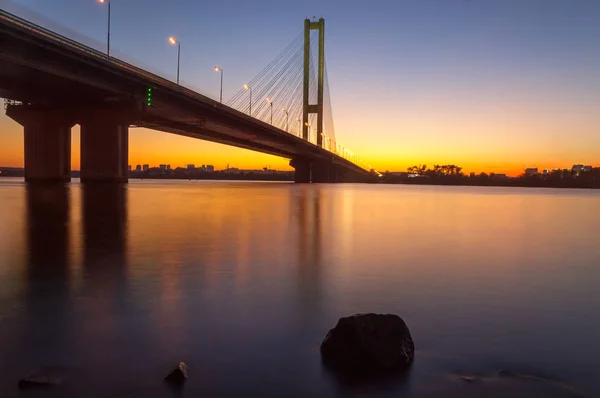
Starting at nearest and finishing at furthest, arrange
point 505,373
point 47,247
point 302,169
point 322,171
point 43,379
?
1. point 43,379
2. point 505,373
3. point 47,247
4. point 302,169
5. point 322,171

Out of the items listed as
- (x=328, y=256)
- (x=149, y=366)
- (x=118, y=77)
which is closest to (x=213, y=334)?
(x=149, y=366)

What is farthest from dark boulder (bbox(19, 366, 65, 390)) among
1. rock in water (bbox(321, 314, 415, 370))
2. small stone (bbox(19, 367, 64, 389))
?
rock in water (bbox(321, 314, 415, 370))

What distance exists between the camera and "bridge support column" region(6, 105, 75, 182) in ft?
201

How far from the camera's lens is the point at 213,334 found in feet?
16.6

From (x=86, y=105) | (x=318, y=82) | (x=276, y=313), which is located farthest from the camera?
(x=318, y=82)

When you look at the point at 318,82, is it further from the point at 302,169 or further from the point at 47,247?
the point at 47,247

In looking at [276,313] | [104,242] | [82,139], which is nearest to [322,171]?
[82,139]

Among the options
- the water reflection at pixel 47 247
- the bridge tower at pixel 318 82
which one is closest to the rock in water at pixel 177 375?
the water reflection at pixel 47 247

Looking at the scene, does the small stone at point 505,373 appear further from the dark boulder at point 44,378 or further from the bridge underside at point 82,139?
the bridge underside at point 82,139

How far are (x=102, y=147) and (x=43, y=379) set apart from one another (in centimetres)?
5748

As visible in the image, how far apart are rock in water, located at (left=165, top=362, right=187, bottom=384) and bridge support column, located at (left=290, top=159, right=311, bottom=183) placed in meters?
124

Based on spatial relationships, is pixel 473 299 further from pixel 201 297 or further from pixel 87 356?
pixel 87 356

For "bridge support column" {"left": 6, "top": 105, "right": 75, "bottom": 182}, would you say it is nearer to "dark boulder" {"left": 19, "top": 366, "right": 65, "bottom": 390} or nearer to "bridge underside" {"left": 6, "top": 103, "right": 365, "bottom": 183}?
"bridge underside" {"left": 6, "top": 103, "right": 365, "bottom": 183}

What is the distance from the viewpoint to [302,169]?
131m
